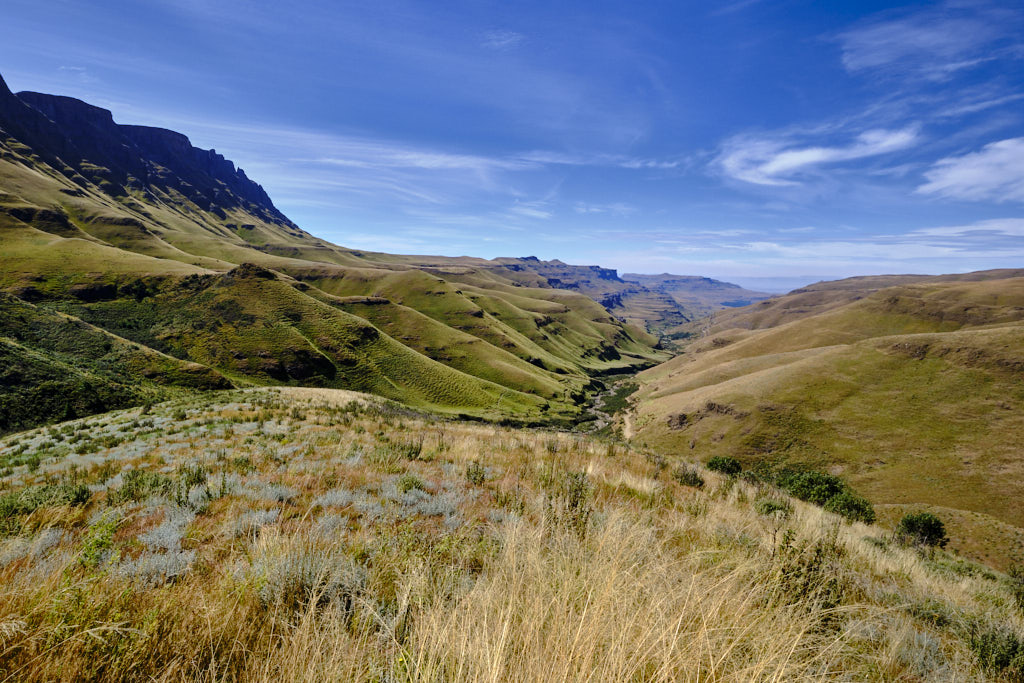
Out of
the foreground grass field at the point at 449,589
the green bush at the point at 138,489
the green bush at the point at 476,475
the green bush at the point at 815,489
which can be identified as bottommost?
the green bush at the point at 815,489

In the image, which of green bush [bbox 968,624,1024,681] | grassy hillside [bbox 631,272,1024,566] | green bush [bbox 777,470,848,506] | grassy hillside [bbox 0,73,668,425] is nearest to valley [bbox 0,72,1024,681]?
green bush [bbox 968,624,1024,681]

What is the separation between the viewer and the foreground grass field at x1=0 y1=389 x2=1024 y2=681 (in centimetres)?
212

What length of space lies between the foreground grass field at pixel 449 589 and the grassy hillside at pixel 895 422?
46241mm

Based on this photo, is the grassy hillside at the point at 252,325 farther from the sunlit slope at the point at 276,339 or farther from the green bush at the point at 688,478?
the green bush at the point at 688,478

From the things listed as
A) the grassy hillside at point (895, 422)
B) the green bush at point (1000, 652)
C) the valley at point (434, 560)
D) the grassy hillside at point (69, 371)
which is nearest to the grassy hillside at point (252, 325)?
the grassy hillside at point (69, 371)

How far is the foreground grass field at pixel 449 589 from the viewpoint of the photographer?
212 centimetres

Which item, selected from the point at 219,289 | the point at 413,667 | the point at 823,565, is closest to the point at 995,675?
the point at 823,565

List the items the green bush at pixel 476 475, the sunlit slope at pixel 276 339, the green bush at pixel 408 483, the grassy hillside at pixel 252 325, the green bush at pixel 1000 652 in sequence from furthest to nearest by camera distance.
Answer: the sunlit slope at pixel 276 339 → the grassy hillside at pixel 252 325 → the green bush at pixel 476 475 → the green bush at pixel 408 483 → the green bush at pixel 1000 652

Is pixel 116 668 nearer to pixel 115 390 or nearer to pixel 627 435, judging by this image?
pixel 115 390

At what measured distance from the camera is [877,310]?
115m

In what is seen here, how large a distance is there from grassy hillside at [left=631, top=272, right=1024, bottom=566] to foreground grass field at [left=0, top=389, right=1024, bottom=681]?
152 feet

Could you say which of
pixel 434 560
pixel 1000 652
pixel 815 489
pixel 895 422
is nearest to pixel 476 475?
pixel 434 560

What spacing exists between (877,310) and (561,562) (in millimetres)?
160141

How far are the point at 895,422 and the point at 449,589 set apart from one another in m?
81.5
